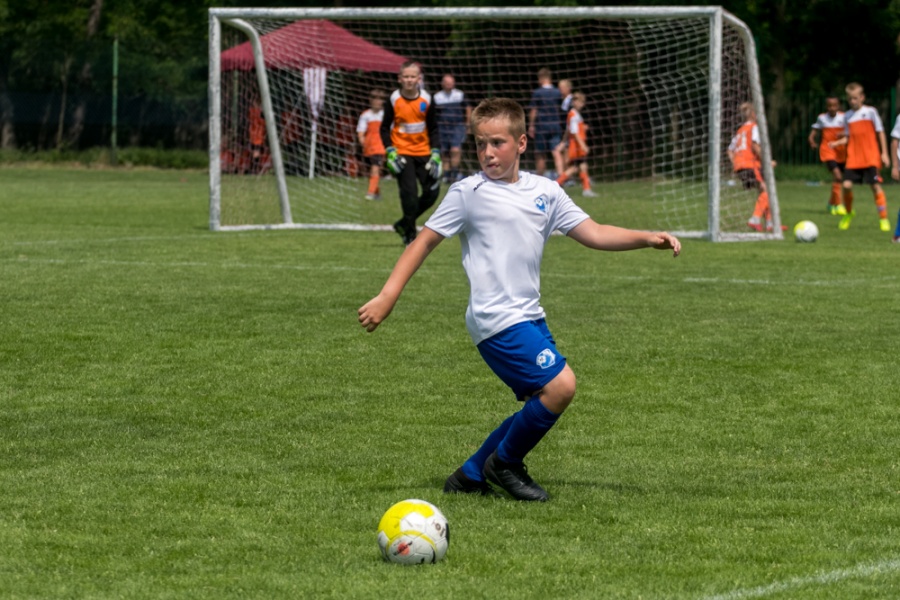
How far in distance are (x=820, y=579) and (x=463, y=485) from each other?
1563 millimetres

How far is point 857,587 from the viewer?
426 cm

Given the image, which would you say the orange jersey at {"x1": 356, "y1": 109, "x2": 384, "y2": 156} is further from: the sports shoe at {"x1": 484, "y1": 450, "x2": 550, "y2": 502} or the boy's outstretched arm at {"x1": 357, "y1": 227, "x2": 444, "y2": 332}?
the sports shoe at {"x1": 484, "y1": 450, "x2": 550, "y2": 502}

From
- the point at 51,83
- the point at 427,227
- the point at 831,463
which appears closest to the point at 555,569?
the point at 427,227

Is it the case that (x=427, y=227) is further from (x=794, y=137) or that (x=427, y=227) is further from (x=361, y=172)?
(x=794, y=137)

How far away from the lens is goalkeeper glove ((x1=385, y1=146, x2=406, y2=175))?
15.1 m

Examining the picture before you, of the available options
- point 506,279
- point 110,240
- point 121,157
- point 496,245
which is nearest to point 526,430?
point 506,279

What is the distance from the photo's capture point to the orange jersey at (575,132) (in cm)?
2444

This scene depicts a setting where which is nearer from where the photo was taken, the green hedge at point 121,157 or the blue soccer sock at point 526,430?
the blue soccer sock at point 526,430

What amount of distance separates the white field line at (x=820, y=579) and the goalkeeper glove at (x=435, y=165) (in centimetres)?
1105

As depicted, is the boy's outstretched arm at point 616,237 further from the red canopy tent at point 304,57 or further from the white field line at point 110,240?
the red canopy tent at point 304,57

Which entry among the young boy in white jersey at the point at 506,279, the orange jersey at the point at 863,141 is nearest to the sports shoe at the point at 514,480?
the young boy in white jersey at the point at 506,279

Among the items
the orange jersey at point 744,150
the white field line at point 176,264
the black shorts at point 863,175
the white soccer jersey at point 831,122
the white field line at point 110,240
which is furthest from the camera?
the white soccer jersey at point 831,122

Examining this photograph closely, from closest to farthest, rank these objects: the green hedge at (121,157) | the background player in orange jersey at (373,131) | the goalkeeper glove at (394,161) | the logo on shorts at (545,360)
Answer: the logo on shorts at (545,360) < the goalkeeper glove at (394,161) < the background player in orange jersey at (373,131) < the green hedge at (121,157)

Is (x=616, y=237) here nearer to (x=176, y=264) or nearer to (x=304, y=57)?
(x=176, y=264)
